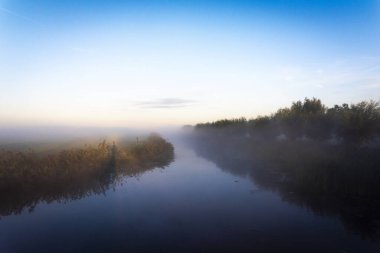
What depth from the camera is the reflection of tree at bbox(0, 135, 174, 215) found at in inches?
843

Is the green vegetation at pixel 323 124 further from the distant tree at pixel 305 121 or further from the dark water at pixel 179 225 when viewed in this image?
the dark water at pixel 179 225

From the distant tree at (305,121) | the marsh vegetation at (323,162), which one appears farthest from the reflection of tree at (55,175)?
the distant tree at (305,121)

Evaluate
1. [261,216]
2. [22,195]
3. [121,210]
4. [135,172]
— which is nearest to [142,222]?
[121,210]

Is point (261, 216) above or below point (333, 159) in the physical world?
below

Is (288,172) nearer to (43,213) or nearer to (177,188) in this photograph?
(177,188)

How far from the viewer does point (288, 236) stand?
15.7 metres

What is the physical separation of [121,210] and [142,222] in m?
3.02

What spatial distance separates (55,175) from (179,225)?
48.2 ft

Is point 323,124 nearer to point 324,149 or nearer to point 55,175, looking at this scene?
point 324,149

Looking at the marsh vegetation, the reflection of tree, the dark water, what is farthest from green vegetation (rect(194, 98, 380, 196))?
the reflection of tree

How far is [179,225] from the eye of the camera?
17375 millimetres

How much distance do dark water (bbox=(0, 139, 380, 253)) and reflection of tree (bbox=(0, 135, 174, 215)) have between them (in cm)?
169

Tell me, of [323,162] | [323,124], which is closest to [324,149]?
[323,124]

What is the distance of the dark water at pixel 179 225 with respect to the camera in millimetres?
14594
